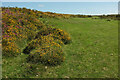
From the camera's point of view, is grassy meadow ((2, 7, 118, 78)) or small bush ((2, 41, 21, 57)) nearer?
grassy meadow ((2, 7, 118, 78))

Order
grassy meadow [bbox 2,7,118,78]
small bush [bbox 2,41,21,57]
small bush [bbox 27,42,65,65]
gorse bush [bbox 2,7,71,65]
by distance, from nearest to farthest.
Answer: grassy meadow [bbox 2,7,118,78], small bush [bbox 27,42,65,65], gorse bush [bbox 2,7,71,65], small bush [bbox 2,41,21,57]

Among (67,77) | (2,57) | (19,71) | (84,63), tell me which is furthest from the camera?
(2,57)

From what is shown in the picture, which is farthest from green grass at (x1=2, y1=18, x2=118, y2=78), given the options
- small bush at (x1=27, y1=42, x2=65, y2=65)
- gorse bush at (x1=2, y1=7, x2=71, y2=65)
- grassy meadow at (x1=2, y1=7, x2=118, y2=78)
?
gorse bush at (x1=2, y1=7, x2=71, y2=65)

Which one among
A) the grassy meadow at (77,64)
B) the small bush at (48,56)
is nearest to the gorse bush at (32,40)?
the small bush at (48,56)

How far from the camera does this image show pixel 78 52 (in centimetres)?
1307

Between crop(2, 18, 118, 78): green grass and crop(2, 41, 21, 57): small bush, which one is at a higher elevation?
crop(2, 41, 21, 57): small bush

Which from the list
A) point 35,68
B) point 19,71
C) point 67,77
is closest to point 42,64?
point 35,68

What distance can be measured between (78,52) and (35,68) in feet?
14.7

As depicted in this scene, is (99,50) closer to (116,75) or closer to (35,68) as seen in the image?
(116,75)

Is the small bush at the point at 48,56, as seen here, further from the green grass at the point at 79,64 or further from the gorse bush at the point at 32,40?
the green grass at the point at 79,64

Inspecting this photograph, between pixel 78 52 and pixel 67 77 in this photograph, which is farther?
pixel 78 52

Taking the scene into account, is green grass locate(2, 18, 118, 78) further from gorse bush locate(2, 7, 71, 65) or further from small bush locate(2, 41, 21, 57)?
gorse bush locate(2, 7, 71, 65)

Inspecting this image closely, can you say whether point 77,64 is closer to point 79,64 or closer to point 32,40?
point 79,64


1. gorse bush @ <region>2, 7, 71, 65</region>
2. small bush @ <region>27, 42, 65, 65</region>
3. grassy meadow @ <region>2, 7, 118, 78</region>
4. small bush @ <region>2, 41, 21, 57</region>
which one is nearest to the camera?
grassy meadow @ <region>2, 7, 118, 78</region>
